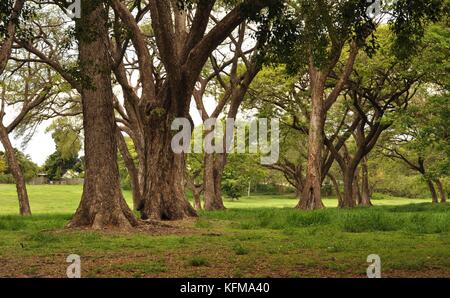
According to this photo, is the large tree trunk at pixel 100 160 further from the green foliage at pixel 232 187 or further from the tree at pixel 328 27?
the green foliage at pixel 232 187

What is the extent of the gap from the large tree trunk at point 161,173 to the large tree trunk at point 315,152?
830 centimetres

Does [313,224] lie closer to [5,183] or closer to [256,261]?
[256,261]

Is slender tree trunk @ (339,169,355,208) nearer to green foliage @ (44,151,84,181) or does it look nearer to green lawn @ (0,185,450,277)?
green lawn @ (0,185,450,277)

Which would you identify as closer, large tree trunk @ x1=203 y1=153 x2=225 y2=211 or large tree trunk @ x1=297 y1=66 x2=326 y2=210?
large tree trunk @ x1=297 y1=66 x2=326 y2=210

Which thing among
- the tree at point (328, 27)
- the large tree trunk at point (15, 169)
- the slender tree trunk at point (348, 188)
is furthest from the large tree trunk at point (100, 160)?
the slender tree trunk at point (348, 188)

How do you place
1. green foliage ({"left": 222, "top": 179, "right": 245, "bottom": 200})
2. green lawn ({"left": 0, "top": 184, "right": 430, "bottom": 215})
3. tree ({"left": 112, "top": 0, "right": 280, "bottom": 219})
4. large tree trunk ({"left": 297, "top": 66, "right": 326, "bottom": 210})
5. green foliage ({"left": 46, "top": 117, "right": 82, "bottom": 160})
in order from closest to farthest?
1. tree ({"left": 112, "top": 0, "right": 280, "bottom": 219})
2. large tree trunk ({"left": 297, "top": 66, "right": 326, "bottom": 210})
3. green foliage ({"left": 46, "top": 117, "right": 82, "bottom": 160})
4. green lawn ({"left": 0, "top": 184, "right": 430, "bottom": 215})
5. green foliage ({"left": 222, "top": 179, "right": 245, "bottom": 200})

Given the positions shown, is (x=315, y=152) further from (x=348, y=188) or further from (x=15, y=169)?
(x=15, y=169)

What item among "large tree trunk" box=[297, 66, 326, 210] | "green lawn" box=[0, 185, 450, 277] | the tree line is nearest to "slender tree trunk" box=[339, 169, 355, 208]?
the tree line

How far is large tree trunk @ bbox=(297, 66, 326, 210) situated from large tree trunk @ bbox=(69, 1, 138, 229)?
12.0 m

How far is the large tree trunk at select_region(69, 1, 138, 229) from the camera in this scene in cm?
1580

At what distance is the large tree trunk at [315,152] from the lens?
26.3 m
